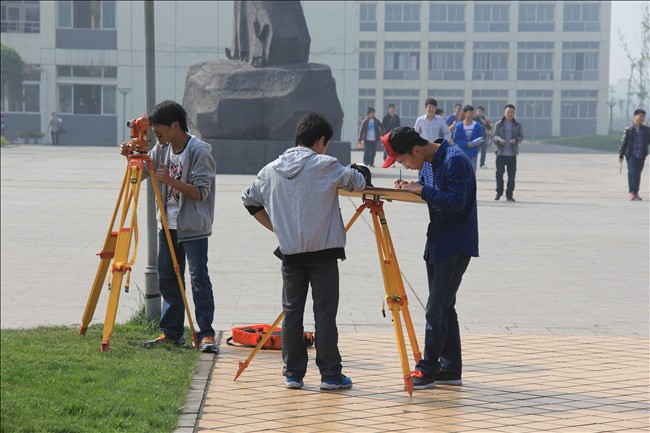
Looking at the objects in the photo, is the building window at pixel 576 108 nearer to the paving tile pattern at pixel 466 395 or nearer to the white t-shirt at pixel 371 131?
the white t-shirt at pixel 371 131

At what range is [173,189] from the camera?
27.3 ft

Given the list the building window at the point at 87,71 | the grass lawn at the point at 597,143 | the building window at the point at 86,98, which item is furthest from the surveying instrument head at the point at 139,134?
the building window at the point at 87,71

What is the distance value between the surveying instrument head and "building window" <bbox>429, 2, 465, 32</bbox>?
246ft

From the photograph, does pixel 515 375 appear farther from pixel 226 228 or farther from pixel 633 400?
pixel 226 228

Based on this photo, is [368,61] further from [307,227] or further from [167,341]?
[307,227]

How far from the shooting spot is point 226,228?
16.3m

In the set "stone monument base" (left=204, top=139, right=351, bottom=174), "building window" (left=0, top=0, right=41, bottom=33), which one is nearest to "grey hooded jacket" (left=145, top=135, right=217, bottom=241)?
"stone monument base" (left=204, top=139, right=351, bottom=174)

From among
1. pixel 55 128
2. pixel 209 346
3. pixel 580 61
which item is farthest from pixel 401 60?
pixel 209 346

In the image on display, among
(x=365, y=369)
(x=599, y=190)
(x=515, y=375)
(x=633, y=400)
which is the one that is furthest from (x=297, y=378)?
(x=599, y=190)

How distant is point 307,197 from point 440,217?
0.81 meters

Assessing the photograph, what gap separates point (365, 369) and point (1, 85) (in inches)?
1809

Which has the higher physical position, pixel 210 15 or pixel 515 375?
pixel 210 15

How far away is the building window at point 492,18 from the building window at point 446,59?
1.84 metres

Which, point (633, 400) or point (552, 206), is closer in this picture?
point (633, 400)
